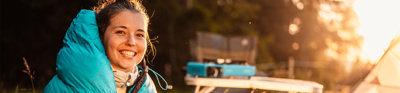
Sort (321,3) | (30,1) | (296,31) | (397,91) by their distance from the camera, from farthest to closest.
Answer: (296,31), (321,3), (30,1), (397,91)

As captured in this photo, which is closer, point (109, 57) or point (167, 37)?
point (109, 57)

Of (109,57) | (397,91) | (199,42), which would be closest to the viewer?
(109,57)

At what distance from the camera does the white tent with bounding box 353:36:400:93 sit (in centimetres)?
213

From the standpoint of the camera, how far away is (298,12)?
49.6 feet

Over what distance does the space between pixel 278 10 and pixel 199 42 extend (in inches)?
369

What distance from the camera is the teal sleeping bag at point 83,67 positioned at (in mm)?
1391

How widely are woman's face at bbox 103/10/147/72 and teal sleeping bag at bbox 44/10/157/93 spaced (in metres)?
0.04

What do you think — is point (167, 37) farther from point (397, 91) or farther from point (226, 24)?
point (397, 91)

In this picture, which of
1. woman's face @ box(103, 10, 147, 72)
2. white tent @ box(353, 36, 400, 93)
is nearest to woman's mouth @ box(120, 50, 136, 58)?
woman's face @ box(103, 10, 147, 72)

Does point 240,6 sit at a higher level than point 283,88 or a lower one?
higher

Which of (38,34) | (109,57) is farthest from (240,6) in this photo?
(109,57)

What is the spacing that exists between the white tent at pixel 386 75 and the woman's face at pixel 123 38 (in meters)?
1.34

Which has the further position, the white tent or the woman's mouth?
the white tent

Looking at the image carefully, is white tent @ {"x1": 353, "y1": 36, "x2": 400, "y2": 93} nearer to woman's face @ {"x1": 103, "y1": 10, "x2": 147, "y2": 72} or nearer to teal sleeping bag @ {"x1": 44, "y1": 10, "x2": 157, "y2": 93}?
woman's face @ {"x1": 103, "y1": 10, "x2": 147, "y2": 72}
